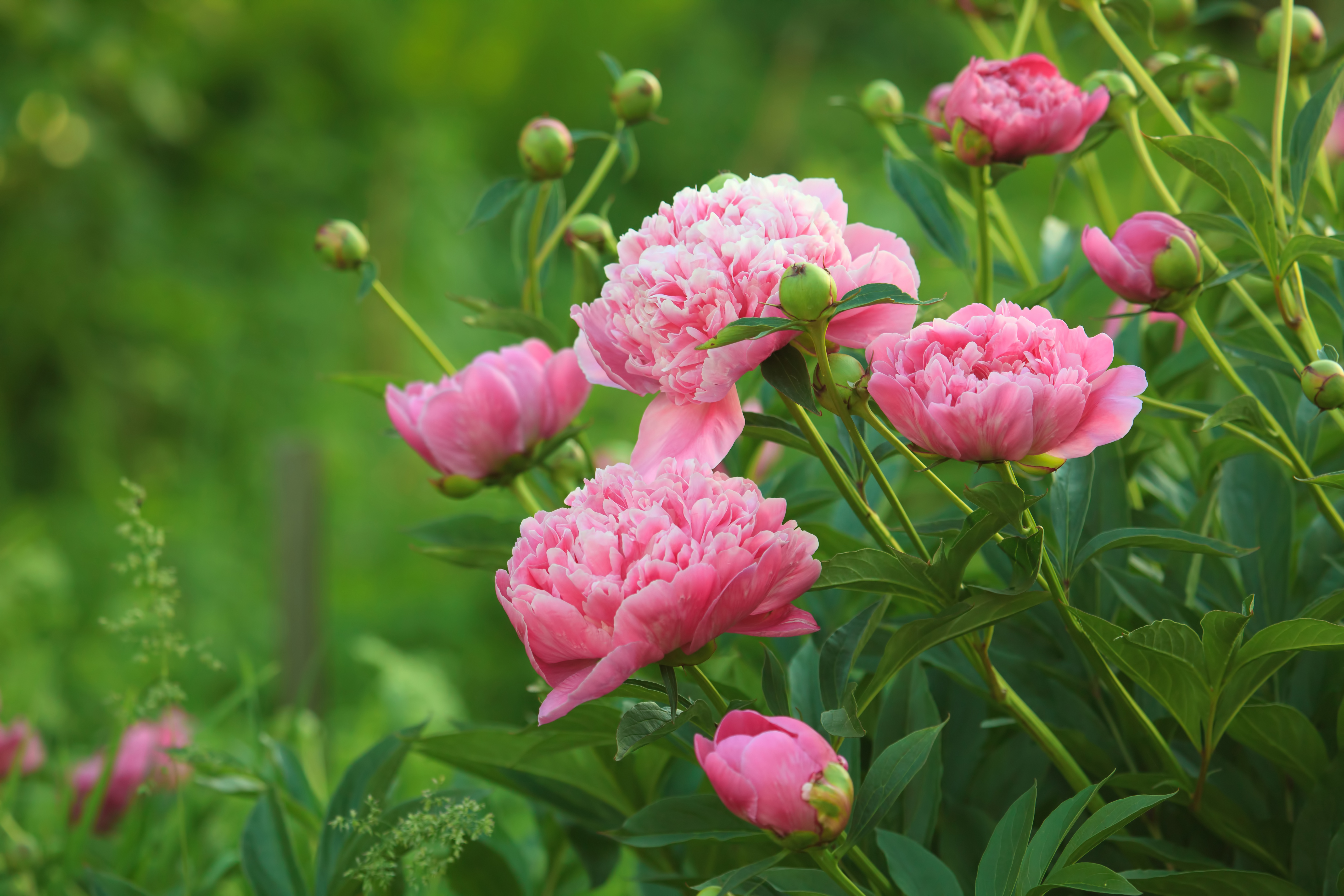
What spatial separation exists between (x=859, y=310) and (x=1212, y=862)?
214mm

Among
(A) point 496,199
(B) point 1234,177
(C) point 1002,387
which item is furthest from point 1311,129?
(A) point 496,199

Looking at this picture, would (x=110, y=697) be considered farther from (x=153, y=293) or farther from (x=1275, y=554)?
(x=153, y=293)

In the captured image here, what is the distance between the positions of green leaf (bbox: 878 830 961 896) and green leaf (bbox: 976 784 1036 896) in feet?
0.03

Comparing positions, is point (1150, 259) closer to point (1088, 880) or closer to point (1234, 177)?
point (1234, 177)

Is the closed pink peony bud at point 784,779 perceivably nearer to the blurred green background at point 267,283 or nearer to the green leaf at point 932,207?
the green leaf at point 932,207

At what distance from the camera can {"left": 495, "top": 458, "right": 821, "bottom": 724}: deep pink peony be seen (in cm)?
25

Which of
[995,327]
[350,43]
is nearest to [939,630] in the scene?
[995,327]

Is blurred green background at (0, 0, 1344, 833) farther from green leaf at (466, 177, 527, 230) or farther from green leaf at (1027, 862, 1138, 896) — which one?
green leaf at (1027, 862, 1138, 896)

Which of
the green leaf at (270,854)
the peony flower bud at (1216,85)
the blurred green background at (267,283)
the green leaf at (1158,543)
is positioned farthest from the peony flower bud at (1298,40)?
the green leaf at (270,854)

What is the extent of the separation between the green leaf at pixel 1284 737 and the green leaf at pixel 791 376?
165 millimetres

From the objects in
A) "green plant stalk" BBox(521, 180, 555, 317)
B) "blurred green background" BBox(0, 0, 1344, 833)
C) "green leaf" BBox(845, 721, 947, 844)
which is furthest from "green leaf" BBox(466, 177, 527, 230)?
"blurred green background" BBox(0, 0, 1344, 833)

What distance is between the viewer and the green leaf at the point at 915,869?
0.31 m

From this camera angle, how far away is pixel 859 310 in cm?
28

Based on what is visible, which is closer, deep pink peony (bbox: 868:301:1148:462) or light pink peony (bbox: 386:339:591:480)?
deep pink peony (bbox: 868:301:1148:462)
